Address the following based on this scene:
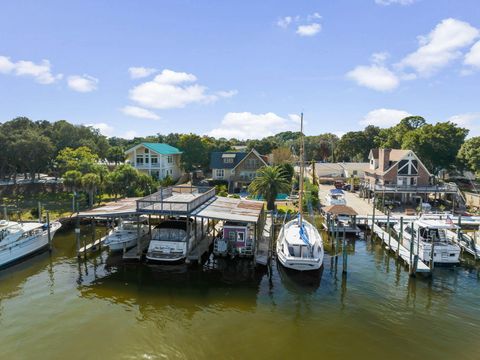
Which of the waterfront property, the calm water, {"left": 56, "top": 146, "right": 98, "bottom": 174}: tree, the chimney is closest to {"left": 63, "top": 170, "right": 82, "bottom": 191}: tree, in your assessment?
{"left": 56, "top": 146, "right": 98, "bottom": 174}: tree

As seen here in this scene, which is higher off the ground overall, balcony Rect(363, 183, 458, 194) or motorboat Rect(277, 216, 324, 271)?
balcony Rect(363, 183, 458, 194)

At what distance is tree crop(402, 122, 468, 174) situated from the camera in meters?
58.9

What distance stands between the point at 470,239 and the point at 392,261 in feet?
25.9

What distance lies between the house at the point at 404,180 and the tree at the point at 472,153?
5.65 metres

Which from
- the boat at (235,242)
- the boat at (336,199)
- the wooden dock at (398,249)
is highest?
the boat at (336,199)

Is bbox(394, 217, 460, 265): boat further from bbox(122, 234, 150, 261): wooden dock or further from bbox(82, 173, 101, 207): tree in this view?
bbox(82, 173, 101, 207): tree

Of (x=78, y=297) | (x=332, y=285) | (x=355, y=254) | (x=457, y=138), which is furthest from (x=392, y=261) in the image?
(x=457, y=138)

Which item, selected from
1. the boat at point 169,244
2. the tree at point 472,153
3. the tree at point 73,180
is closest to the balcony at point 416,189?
the tree at point 472,153

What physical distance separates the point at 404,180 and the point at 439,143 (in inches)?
498

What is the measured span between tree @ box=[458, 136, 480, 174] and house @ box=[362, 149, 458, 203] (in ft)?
18.5

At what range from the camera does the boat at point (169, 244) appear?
26.2 metres

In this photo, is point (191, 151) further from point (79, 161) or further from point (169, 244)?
point (169, 244)

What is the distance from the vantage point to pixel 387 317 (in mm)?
19500

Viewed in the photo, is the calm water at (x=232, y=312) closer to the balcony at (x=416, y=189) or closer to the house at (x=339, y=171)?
the balcony at (x=416, y=189)
